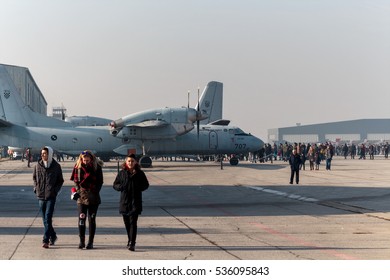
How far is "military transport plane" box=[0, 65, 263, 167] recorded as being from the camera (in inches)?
2110

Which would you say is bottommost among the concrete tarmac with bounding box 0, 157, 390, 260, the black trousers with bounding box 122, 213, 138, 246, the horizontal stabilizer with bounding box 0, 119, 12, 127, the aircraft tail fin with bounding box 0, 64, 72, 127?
the concrete tarmac with bounding box 0, 157, 390, 260

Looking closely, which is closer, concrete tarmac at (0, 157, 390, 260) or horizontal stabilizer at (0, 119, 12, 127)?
concrete tarmac at (0, 157, 390, 260)

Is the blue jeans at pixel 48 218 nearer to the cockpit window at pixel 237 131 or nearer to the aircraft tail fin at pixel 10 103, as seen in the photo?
the aircraft tail fin at pixel 10 103

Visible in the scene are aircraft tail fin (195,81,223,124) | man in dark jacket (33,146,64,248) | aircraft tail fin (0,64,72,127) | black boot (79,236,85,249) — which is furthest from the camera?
aircraft tail fin (195,81,223,124)

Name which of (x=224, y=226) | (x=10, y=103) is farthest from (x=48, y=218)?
(x=10, y=103)

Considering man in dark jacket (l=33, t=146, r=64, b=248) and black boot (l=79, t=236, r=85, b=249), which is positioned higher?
man in dark jacket (l=33, t=146, r=64, b=248)

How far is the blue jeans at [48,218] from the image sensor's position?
13.7 meters

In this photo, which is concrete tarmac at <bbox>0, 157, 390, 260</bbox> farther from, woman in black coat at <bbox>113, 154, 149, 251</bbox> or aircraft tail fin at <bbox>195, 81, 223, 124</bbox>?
aircraft tail fin at <bbox>195, 81, 223, 124</bbox>

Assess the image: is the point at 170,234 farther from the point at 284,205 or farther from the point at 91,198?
the point at 284,205

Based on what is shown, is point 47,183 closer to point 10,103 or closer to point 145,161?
point 145,161

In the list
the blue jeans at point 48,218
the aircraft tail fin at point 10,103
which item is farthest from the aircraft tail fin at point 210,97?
the blue jeans at point 48,218

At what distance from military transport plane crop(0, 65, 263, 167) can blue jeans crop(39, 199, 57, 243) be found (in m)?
39.2

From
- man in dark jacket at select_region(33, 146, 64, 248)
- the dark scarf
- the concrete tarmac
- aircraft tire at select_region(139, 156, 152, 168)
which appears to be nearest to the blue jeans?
man in dark jacket at select_region(33, 146, 64, 248)

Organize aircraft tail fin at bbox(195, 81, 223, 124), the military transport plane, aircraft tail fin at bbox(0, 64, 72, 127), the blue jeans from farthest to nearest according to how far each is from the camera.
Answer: aircraft tail fin at bbox(195, 81, 223, 124) < aircraft tail fin at bbox(0, 64, 72, 127) < the military transport plane < the blue jeans
